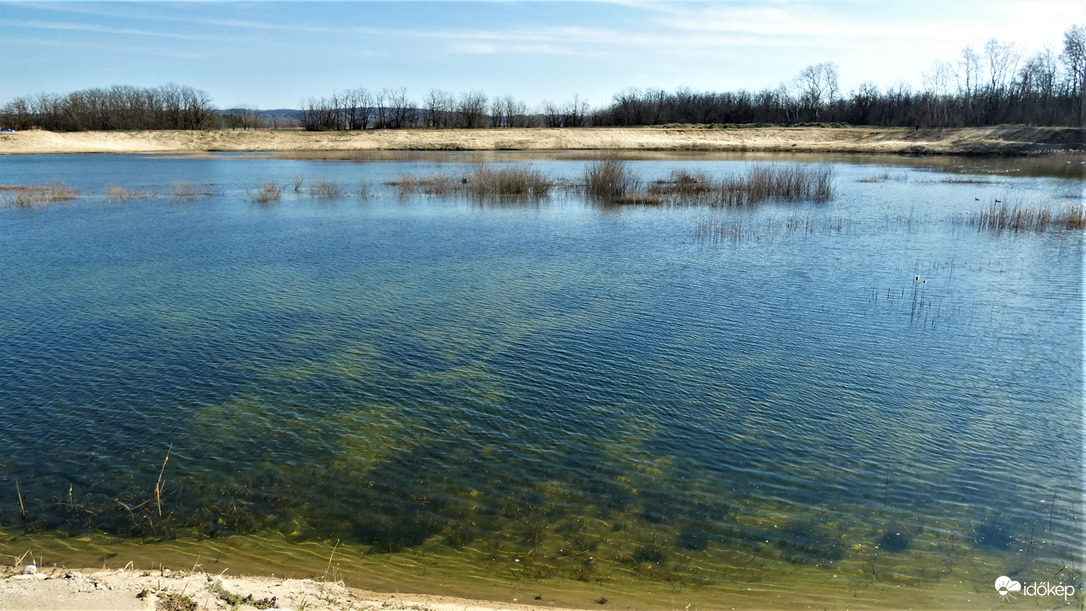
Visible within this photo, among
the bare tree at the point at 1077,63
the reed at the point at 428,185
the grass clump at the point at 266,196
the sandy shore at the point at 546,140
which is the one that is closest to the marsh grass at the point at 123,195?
the grass clump at the point at 266,196

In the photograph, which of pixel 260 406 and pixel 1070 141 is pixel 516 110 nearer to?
pixel 1070 141

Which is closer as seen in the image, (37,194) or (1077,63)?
(37,194)

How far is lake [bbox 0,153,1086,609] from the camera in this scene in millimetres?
5227

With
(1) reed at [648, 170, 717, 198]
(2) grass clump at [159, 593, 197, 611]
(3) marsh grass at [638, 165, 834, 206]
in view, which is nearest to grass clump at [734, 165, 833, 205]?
(3) marsh grass at [638, 165, 834, 206]

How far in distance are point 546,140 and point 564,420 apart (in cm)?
5664

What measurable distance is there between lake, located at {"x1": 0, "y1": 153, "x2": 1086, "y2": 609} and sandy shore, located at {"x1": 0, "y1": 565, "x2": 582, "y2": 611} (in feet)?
0.92

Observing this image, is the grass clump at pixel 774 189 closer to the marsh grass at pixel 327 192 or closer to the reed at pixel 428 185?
the reed at pixel 428 185

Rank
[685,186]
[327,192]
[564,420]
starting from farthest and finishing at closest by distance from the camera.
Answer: [327,192], [685,186], [564,420]

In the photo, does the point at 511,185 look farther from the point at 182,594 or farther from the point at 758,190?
the point at 182,594

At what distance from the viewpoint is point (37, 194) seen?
92.3ft

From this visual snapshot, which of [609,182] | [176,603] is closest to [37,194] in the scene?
[609,182]

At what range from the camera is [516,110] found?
→ 345 ft

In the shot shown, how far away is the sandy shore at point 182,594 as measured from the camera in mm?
3898

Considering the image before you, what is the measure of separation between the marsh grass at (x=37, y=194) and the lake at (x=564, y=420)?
11742 millimetres
